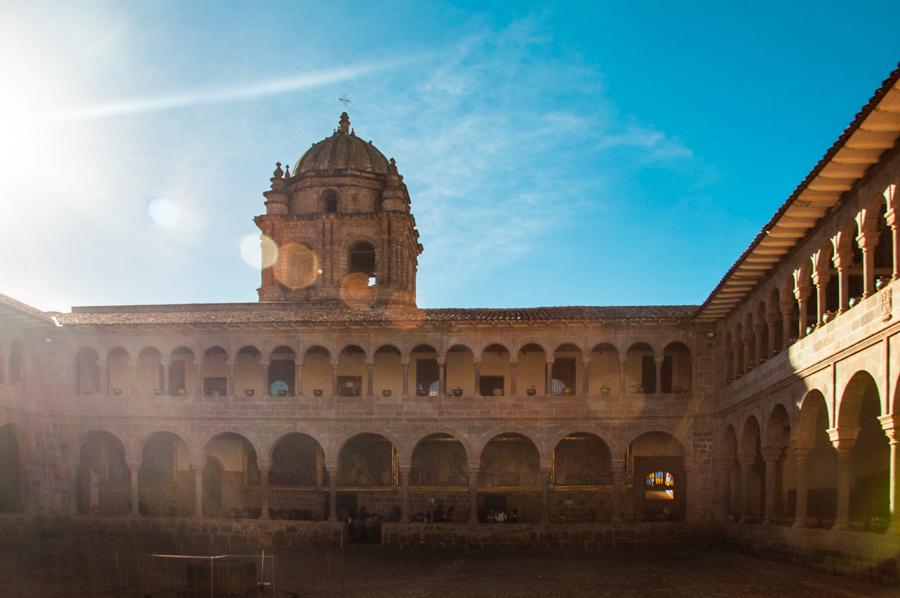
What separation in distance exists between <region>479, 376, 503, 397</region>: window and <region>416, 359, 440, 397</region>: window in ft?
4.68

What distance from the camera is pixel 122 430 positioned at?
2914 centimetres

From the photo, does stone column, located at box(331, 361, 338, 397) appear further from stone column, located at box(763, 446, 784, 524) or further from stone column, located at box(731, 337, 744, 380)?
stone column, located at box(763, 446, 784, 524)

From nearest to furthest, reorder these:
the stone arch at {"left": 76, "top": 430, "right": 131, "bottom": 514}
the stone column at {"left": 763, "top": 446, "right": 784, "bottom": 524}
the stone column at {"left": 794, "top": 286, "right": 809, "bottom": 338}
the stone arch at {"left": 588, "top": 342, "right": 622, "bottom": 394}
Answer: the stone column at {"left": 794, "top": 286, "right": 809, "bottom": 338} → the stone column at {"left": 763, "top": 446, "right": 784, "bottom": 524} → the stone arch at {"left": 588, "top": 342, "right": 622, "bottom": 394} → the stone arch at {"left": 76, "top": 430, "right": 131, "bottom": 514}

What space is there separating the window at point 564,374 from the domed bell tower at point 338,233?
7.10m

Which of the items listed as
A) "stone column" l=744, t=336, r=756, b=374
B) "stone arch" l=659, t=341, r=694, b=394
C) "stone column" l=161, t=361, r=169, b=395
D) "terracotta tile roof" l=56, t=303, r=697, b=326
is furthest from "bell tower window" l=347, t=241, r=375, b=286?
"stone column" l=744, t=336, r=756, b=374

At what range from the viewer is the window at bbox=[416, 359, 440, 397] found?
30391mm

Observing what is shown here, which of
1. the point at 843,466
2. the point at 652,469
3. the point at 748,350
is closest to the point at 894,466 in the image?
the point at 843,466

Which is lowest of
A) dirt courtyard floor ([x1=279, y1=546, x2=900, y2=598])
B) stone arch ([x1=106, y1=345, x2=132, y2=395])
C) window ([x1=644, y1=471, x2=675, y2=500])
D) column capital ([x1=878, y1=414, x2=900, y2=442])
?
dirt courtyard floor ([x1=279, y1=546, x2=900, y2=598])

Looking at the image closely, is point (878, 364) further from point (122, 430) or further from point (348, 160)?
point (348, 160)

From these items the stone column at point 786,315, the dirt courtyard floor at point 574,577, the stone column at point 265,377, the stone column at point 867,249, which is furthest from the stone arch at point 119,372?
the stone column at point 867,249

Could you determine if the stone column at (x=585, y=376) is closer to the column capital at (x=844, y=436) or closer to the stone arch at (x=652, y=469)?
the stone arch at (x=652, y=469)

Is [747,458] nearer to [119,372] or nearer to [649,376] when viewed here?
[649,376]

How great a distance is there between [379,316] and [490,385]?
4.29 metres

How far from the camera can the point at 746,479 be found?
2412 centimetres
